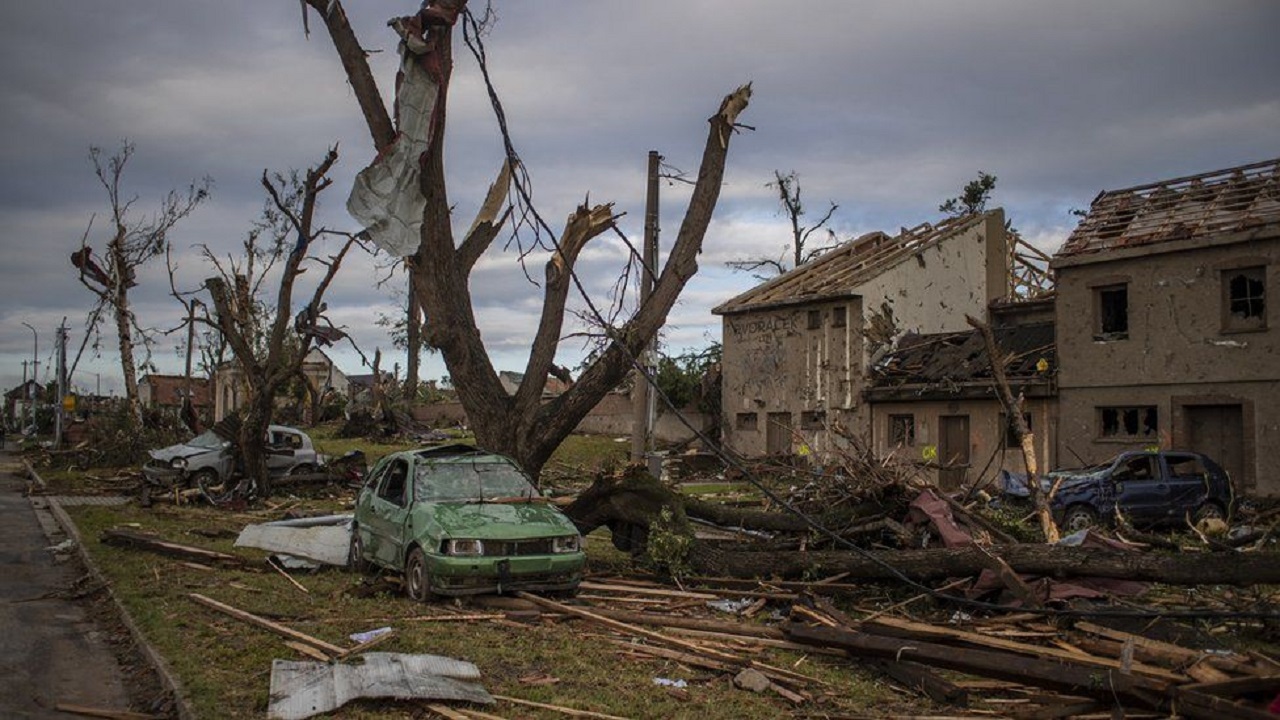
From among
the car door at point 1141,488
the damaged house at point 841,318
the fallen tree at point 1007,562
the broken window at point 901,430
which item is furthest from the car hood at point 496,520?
the broken window at point 901,430

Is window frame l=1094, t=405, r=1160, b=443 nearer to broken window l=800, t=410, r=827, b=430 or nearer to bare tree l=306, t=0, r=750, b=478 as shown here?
broken window l=800, t=410, r=827, b=430

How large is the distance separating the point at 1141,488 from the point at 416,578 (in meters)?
13.9

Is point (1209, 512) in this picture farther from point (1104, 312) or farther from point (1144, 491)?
point (1104, 312)

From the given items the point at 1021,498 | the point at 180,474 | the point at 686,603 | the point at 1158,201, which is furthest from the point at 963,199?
the point at 686,603

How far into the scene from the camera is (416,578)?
420 inches

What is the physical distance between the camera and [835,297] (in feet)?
105

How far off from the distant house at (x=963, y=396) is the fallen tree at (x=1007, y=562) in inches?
569

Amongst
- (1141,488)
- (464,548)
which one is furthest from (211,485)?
(1141,488)

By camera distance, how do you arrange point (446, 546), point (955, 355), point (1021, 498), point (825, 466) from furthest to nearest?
point (955, 355) < point (1021, 498) < point (825, 466) < point (446, 546)

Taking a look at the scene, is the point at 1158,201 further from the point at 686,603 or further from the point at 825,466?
the point at 686,603

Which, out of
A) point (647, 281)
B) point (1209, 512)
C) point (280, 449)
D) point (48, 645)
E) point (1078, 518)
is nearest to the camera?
point (48, 645)

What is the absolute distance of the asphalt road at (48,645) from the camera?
735 cm

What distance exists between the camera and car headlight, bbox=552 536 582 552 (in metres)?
10.6

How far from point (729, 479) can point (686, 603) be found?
20306 millimetres
